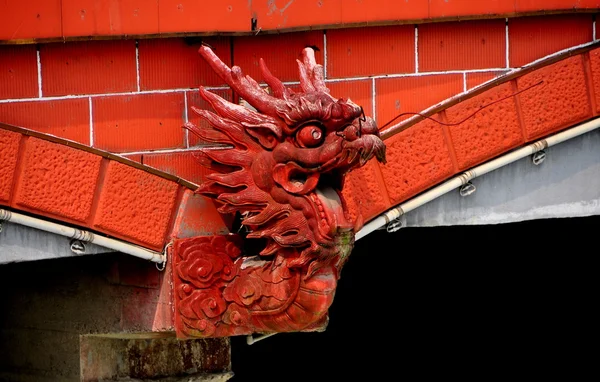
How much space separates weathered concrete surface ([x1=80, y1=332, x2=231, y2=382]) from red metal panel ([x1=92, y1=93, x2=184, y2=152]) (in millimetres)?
1000

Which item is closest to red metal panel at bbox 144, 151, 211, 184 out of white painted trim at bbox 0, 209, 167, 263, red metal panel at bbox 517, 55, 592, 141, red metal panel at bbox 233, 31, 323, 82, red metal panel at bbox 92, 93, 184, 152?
red metal panel at bbox 92, 93, 184, 152

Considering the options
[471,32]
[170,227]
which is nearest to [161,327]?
[170,227]

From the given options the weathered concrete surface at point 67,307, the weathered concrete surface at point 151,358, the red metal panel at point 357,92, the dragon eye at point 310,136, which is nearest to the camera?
the dragon eye at point 310,136

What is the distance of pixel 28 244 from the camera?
7047mm

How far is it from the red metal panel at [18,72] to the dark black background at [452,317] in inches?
129

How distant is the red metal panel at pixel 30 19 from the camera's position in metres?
7.03

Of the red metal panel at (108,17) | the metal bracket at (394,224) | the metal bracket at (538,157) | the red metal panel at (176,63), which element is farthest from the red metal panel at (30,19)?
the metal bracket at (538,157)

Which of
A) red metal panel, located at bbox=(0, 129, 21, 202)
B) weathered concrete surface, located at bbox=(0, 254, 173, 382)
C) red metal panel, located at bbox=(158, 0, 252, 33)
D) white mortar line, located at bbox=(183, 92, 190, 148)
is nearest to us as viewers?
red metal panel, located at bbox=(0, 129, 21, 202)

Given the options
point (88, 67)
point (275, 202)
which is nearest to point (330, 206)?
point (275, 202)

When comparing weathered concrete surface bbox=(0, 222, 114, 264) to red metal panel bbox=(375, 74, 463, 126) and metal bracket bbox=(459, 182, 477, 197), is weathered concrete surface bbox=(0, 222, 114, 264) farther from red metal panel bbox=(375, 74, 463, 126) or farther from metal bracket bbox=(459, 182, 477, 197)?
metal bracket bbox=(459, 182, 477, 197)

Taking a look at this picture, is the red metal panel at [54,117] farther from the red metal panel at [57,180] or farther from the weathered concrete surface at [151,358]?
the weathered concrete surface at [151,358]

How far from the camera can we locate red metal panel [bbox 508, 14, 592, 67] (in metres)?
7.78

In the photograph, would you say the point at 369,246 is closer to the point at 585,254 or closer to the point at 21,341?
the point at 585,254

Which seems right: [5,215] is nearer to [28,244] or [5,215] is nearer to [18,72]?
[28,244]
